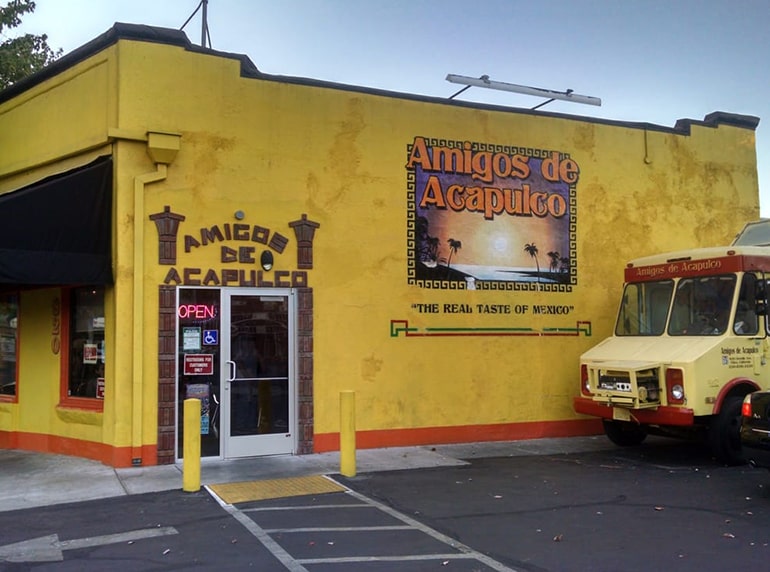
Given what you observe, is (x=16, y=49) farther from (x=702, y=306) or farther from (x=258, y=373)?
(x=702, y=306)

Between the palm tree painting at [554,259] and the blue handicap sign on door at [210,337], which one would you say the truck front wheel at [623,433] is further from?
the blue handicap sign on door at [210,337]

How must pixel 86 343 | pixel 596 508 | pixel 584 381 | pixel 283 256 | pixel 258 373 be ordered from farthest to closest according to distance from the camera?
1. pixel 584 381
2. pixel 283 256
3. pixel 86 343
4. pixel 258 373
5. pixel 596 508

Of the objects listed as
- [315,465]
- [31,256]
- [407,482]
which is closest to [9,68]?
[31,256]

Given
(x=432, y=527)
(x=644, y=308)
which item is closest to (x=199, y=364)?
(x=432, y=527)

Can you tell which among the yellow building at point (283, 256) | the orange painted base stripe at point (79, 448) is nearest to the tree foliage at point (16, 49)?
the yellow building at point (283, 256)

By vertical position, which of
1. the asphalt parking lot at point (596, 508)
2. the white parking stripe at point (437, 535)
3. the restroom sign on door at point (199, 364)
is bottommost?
the asphalt parking lot at point (596, 508)

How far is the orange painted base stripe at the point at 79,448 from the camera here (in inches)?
384

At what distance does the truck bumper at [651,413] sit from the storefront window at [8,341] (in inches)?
350

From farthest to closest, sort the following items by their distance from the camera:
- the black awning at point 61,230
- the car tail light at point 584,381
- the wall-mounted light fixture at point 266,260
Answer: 1. the car tail light at point 584,381
2. the wall-mounted light fixture at point 266,260
3. the black awning at point 61,230

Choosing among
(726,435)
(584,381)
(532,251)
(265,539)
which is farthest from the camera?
(532,251)

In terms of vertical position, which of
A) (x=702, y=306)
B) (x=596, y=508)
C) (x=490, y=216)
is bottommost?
(x=596, y=508)

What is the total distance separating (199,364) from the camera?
403 inches

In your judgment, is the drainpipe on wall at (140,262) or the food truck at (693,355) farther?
the food truck at (693,355)

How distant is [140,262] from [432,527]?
5354 millimetres
